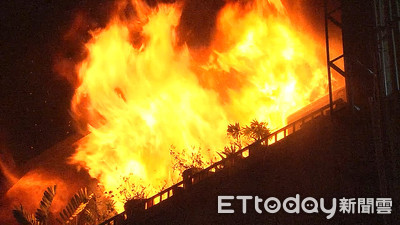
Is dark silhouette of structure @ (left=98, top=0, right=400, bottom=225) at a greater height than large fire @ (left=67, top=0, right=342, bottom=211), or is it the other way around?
large fire @ (left=67, top=0, right=342, bottom=211)

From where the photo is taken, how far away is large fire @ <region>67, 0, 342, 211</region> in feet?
56.0

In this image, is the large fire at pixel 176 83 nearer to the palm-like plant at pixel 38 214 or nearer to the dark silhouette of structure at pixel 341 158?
the palm-like plant at pixel 38 214

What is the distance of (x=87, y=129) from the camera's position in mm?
16922

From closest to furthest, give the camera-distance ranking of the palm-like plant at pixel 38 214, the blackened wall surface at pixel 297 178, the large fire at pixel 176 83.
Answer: the blackened wall surface at pixel 297 178 < the palm-like plant at pixel 38 214 < the large fire at pixel 176 83

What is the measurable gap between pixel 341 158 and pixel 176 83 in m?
9.97

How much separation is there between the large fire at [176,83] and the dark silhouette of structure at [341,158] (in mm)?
6130

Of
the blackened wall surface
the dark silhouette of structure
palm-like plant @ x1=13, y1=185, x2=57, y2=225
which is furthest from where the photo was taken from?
palm-like plant @ x1=13, y1=185, x2=57, y2=225

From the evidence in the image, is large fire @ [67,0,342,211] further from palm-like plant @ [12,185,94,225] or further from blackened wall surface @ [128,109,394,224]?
blackened wall surface @ [128,109,394,224]

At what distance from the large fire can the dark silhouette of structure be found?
613 centimetres

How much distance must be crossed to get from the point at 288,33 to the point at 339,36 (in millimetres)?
2294

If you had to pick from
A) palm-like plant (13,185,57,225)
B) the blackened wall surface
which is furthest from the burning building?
the blackened wall surface

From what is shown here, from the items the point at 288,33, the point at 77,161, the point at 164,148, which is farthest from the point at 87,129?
the point at 288,33

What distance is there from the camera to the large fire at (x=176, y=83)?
17.1 meters

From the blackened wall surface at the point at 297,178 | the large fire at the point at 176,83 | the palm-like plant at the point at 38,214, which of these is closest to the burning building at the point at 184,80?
the large fire at the point at 176,83
